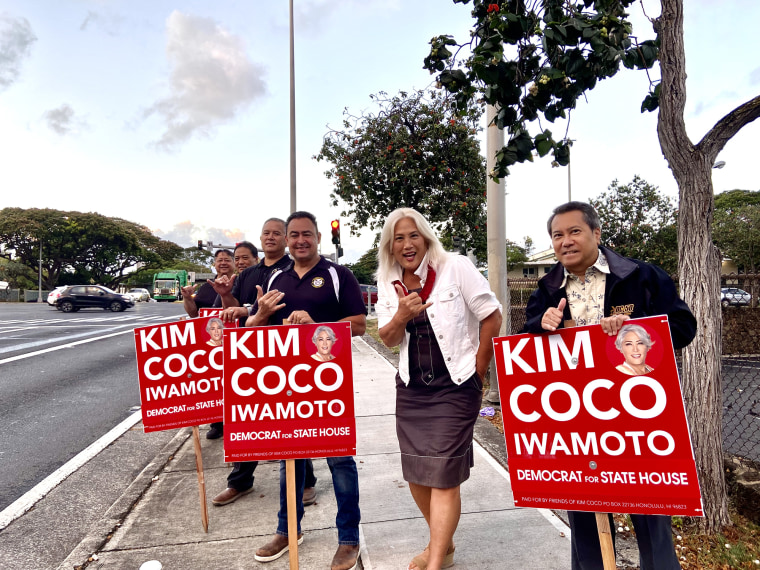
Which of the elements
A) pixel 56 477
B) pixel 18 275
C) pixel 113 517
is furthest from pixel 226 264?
pixel 18 275

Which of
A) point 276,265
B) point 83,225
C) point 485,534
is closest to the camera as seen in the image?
point 485,534

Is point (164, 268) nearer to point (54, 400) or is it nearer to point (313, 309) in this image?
point (54, 400)

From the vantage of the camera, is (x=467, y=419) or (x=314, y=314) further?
(x=314, y=314)

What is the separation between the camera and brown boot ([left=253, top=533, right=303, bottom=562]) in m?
2.93

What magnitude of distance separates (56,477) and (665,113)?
5.63 m

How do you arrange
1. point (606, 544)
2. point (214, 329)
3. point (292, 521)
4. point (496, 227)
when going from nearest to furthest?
point (606, 544), point (292, 521), point (214, 329), point (496, 227)

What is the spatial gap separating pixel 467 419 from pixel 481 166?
10.2 metres

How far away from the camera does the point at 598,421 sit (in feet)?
6.63

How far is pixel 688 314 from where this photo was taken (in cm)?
206

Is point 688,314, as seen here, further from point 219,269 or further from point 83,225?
point 83,225

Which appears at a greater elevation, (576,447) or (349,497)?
(576,447)

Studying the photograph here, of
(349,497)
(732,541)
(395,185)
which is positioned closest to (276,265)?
(349,497)

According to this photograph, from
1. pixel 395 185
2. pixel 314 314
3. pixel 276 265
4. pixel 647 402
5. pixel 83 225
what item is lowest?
pixel 647 402

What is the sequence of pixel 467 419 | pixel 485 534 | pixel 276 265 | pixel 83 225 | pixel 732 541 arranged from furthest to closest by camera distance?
pixel 83 225 < pixel 276 265 < pixel 485 534 < pixel 732 541 < pixel 467 419
